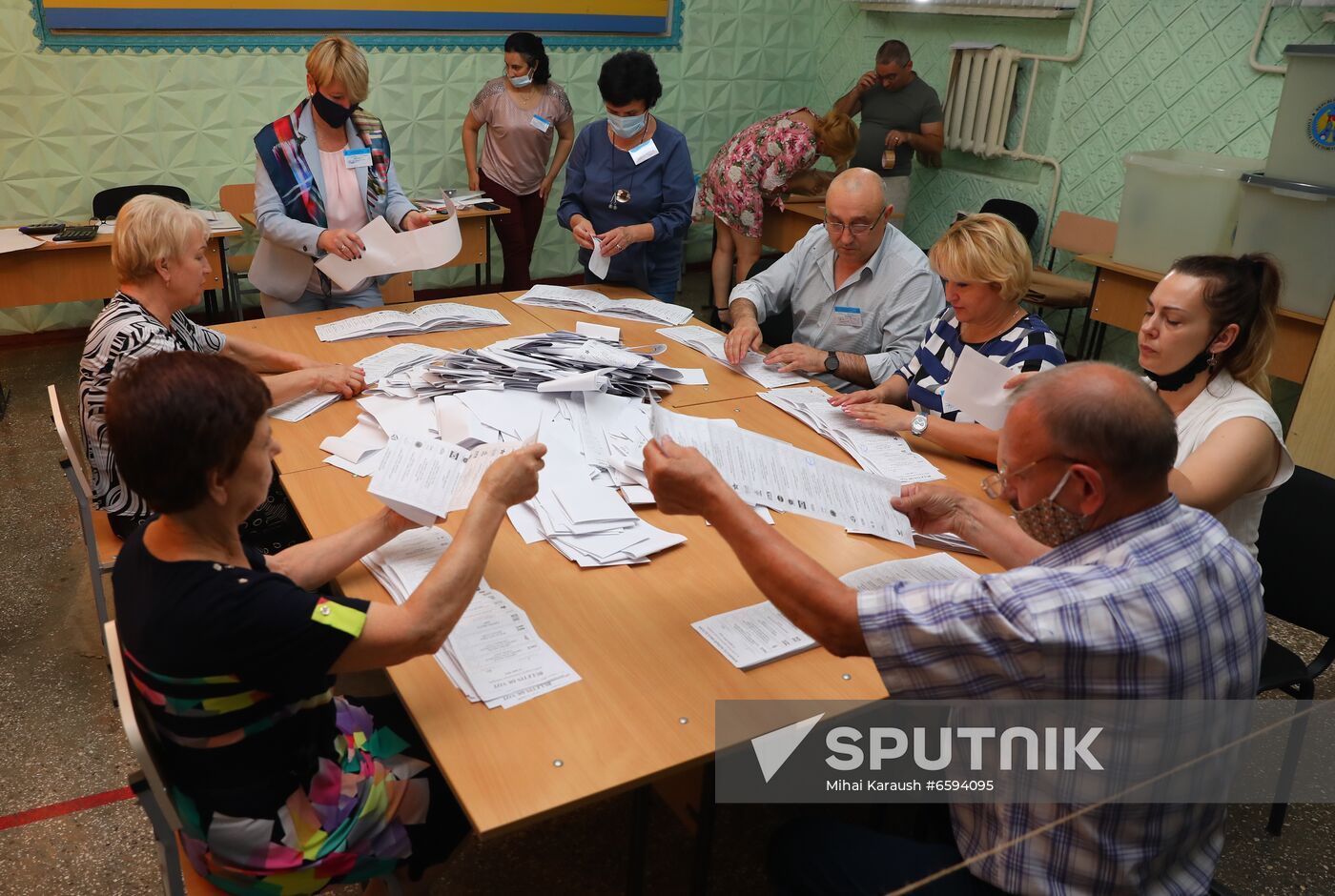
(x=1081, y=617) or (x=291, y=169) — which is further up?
(x=291, y=169)

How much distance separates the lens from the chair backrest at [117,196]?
5094 millimetres

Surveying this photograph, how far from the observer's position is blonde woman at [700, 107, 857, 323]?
5.68 metres

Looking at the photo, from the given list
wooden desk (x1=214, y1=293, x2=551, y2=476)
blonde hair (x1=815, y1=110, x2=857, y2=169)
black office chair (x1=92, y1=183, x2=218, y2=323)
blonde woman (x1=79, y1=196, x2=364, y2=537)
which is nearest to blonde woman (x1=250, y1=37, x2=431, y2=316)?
wooden desk (x1=214, y1=293, x2=551, y2=476)

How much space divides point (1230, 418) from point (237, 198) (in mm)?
5035

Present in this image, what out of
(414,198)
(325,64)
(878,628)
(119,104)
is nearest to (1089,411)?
(878,628)

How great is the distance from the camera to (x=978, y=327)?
267 centimetres

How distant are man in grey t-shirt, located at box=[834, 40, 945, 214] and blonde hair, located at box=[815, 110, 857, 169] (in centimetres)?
47

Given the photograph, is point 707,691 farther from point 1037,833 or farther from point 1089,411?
point 1089,411

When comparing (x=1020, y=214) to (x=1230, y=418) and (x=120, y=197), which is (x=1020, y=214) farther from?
(x=120, y=197)

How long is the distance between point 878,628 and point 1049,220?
5390mm

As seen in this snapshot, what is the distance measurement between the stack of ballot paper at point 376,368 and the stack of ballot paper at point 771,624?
139cm

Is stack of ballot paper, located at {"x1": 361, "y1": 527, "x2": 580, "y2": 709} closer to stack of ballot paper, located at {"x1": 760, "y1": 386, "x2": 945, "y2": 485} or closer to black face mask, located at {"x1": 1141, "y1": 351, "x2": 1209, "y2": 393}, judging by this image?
stack of ballot paper, located at {"x1": 760, "y1": 386, "x2": 945, "y2": 485}

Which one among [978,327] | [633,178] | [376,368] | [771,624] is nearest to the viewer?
[771,624]

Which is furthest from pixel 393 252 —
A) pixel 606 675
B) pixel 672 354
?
pixel 606 675
